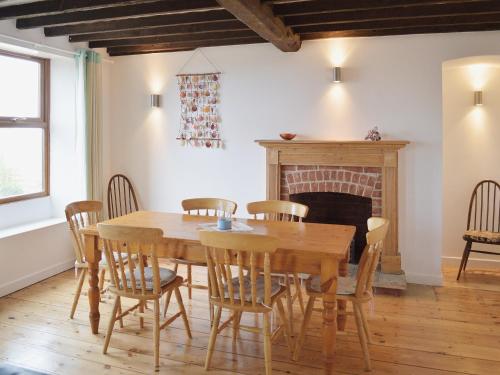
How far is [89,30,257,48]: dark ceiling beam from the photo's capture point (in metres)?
4.37

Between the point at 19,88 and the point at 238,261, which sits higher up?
the point at 19,88

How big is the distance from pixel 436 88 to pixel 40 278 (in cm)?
421

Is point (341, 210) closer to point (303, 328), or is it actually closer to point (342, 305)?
point (342, 305)

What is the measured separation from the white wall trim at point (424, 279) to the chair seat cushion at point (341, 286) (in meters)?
1.64

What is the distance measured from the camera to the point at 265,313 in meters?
2.56

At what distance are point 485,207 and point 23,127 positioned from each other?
4.97m

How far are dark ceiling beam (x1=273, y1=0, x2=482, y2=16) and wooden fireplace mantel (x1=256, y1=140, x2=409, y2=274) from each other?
1.27 metres

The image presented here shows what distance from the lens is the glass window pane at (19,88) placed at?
4315 mm

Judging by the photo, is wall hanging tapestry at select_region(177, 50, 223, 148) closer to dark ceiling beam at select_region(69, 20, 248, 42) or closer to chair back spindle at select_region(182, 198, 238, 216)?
dark ceiling beam at select_region(69, 20, 248, 42)

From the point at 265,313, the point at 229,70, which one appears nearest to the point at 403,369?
the point at 265,313

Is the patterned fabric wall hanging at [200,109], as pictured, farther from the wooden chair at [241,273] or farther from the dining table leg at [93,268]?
the wooden chair at [241,273]

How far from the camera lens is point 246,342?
3.08 m

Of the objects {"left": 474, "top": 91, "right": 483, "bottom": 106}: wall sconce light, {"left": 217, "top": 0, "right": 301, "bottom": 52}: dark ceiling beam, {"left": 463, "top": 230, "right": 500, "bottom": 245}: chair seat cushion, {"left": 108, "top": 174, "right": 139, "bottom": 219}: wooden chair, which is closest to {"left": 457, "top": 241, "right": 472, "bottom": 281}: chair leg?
{"left": 463, "top": 230, "right": 500, "bottom": 245}: chair seat cushion

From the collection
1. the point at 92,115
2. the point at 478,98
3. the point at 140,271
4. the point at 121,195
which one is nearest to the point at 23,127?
the point at 92,115
